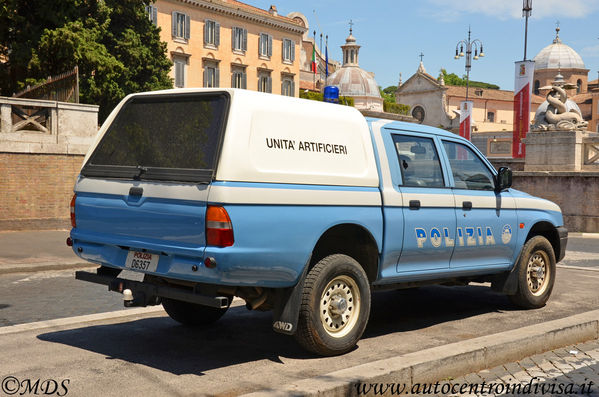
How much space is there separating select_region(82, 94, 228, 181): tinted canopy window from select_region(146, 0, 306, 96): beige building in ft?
159

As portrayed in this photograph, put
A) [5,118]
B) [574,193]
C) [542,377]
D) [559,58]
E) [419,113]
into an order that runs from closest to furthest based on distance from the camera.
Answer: [542,377], [5,118], [574,193], [419,113], [559,58]

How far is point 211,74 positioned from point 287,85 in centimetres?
896

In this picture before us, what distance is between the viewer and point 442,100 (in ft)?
327

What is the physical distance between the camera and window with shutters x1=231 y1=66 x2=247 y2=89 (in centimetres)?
5897

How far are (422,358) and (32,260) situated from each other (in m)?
8.38

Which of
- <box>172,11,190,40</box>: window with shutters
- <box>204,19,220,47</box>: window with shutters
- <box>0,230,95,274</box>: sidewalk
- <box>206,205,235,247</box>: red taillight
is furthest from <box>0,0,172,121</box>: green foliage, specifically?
<box>204,19,220,47</box>: window with shutters

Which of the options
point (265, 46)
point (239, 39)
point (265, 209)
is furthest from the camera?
point (265, 46)

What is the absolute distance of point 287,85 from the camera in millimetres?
64188

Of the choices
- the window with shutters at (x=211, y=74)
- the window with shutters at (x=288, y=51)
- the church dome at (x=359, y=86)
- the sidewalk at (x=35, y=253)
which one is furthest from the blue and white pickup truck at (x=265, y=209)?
the church dome at (x=359, y=86)

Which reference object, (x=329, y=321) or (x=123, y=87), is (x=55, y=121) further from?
(x=123, y=87)

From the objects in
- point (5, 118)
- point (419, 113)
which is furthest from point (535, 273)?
point (419, 113)

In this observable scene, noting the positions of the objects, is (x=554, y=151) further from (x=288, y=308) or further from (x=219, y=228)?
(x=219, y=228)

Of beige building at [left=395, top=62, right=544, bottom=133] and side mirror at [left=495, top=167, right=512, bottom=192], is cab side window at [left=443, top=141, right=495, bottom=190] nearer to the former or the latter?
side mirror at [left=495, top=167, right=512, bottom=192]

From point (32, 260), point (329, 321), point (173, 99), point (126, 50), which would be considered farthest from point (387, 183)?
point (126, 50)
